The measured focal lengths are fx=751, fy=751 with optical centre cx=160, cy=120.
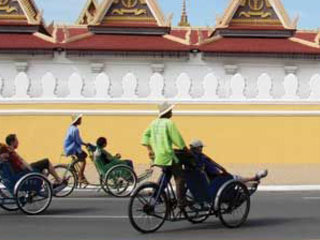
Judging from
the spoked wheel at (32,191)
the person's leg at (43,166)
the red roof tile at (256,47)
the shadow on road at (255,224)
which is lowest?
the shadow on road at (255,224)

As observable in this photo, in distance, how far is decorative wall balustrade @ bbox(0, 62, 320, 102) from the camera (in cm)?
2277

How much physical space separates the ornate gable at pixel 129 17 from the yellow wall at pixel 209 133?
8.63 feet

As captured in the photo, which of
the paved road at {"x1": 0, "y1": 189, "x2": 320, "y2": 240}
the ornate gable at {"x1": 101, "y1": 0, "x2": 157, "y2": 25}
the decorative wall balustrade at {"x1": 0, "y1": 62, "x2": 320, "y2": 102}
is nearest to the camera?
the paved road at {"x1": 0, "y1": 189, "x2": 320, "y2": 240}

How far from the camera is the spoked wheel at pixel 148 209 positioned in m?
9.77

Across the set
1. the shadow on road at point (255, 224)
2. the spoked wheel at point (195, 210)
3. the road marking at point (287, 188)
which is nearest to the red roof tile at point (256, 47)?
the road marking at point (287, 188)

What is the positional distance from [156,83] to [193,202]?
13020 mm

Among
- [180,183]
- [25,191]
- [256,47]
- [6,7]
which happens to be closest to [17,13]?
[6,7]

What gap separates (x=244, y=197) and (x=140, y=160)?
12.1 m

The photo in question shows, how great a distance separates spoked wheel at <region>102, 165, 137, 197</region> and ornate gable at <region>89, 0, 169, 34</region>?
9.36 metres

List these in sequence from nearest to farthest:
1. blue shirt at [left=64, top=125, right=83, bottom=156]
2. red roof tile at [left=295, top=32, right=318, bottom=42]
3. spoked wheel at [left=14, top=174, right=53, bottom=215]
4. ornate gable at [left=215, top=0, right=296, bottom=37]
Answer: spoked wheel at [left=14, top=174, right=53, bottom=215], blue shirt at [left=64, top=125, right=83, bottom=156], ornate gable at [left=215, top=0, right=296, bottom=37], red roof tile at [left=295, top=32, right=318, bottom=42]

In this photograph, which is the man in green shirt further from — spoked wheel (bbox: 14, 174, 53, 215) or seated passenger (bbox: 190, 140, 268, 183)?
spoked wheel (bbox: 14, 174, 53, 215)

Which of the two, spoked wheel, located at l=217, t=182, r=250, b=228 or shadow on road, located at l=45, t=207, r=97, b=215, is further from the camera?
shadow on road, located at l=45, t=207, r=97, b=215

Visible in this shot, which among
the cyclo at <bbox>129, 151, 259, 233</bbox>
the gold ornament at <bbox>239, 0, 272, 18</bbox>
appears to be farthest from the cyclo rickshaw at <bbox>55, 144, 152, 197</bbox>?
the gold ornament at <bbox>239, 0, 272, 18</bbox>

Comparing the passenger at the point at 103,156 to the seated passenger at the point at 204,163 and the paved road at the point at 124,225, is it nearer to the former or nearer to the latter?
the paved road at the point at 124,225
